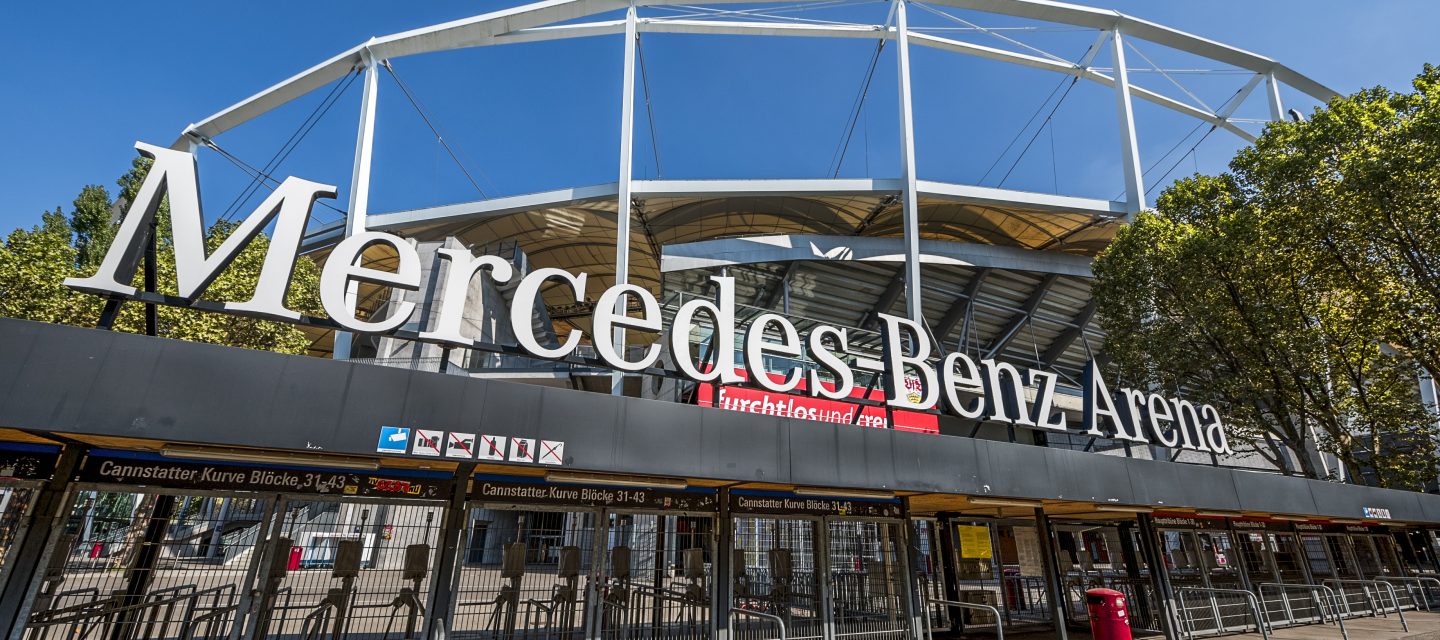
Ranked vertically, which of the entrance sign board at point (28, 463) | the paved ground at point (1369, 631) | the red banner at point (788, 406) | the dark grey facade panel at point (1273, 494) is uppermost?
the red banner at point (788, 406)

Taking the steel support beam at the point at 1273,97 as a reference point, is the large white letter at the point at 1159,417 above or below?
below

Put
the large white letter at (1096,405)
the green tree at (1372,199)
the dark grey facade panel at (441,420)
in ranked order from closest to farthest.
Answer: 1. the dark grey facade panel at (441,420)
2. the large white letter at (1096,405)
3. the green tree at (1372,199)

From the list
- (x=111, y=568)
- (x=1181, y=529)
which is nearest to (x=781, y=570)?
(x=111, y=568)

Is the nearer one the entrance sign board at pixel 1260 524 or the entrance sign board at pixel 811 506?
the entrance sign board at pixel 811 506

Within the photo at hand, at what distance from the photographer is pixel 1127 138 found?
27438 mm

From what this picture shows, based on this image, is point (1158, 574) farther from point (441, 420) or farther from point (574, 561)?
point (441, 420)

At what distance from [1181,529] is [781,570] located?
10.1m

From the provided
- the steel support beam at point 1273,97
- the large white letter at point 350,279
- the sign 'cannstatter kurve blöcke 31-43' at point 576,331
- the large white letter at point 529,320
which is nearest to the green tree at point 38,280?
the sign 'cannstatter kurve blöcke 31-43' at point 576,331

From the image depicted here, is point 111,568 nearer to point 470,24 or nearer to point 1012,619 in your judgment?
point 1012,619

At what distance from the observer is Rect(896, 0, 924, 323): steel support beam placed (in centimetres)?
2169

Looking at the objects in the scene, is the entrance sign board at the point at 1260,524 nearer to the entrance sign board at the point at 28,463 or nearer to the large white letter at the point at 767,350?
the large white letter at the point at 767,350

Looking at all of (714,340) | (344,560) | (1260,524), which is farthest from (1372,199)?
(344,560)

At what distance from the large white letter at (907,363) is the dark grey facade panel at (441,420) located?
41.6 inches

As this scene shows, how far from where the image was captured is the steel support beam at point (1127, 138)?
1019 inches
